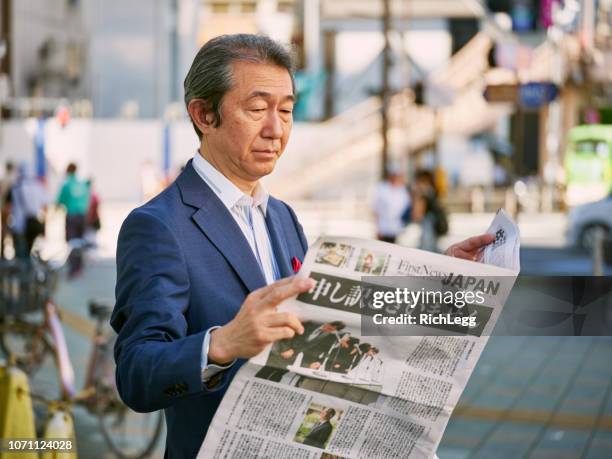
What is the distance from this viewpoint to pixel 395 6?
5488 centimetres

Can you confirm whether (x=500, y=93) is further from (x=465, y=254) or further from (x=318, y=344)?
(x=318, y=344)

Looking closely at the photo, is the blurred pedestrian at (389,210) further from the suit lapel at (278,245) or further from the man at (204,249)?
the man at (204,249)

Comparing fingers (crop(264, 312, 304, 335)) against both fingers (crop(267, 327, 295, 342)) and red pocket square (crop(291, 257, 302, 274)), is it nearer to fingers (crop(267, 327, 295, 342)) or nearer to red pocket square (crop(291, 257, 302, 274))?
fingers (crop(267, 327, 295, 342))

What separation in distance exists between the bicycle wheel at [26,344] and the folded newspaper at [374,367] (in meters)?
7.40

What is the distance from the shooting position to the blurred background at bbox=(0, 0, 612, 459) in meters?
29.1

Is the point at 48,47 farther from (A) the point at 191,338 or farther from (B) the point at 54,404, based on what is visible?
(A) the point at 191,338

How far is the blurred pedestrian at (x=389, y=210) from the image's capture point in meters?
18.2

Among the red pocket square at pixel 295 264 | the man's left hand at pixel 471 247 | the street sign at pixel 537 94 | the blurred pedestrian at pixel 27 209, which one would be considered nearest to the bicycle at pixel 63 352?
the red pocket square at pixel 295 264

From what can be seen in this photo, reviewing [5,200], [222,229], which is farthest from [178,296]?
[5,200]

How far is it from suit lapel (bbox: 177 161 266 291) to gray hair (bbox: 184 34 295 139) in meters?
0.15

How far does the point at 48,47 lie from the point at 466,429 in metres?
41.0

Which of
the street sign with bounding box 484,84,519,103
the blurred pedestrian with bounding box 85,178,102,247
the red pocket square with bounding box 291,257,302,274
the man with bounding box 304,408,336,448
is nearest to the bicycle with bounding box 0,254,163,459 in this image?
the red pocket square with bounding box 291,257,302,274

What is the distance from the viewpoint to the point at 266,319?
2.04 metres

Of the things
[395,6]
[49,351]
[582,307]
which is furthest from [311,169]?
[582,307]
